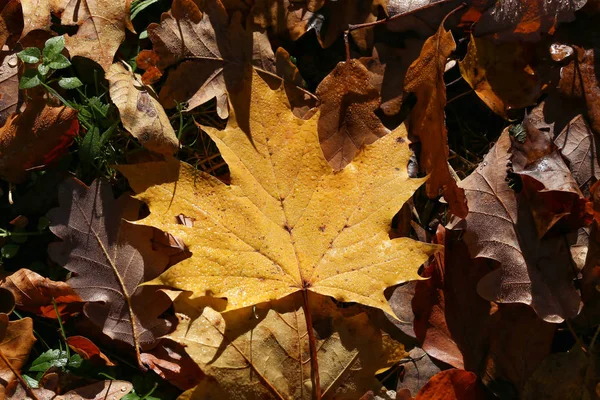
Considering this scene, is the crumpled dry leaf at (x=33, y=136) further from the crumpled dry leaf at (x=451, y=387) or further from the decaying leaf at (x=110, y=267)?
the crumpled dry leaf at (x=451, y=387)

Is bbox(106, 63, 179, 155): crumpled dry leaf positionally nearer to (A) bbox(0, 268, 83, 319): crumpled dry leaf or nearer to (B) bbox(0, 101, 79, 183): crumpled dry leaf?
(B) bbox(0, 101, 79, 183): crumpled dry leaf

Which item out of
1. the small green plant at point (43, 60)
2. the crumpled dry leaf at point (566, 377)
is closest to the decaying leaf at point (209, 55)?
the small green plant at point (43, 60)

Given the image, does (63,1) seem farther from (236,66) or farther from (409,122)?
(409,122)

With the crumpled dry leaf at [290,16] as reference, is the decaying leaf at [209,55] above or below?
below

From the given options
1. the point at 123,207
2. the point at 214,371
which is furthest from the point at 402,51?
the point at 214,371

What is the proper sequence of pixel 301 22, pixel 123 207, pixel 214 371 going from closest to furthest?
pixel 214 371, pixel 123 207, pixel 301 22

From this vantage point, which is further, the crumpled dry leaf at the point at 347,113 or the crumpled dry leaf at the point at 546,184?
the crumpled dry leaf at the point at 347,113

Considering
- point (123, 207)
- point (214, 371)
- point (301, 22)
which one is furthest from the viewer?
point (301, 22)
